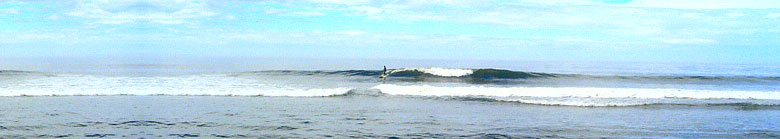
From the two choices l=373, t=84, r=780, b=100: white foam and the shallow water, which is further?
l=373, t=84, r=780, b=100: white foam

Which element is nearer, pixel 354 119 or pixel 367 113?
pixel 354 119

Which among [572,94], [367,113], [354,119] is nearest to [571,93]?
[572,94]

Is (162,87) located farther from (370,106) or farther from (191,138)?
(191,138)

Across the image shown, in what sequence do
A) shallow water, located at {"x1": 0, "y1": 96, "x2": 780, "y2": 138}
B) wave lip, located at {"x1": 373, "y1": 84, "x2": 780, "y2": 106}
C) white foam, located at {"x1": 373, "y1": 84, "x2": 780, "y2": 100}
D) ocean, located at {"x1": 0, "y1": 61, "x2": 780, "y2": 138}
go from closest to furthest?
shallow water, located at {"x1": 0, "y1": 96, "x2": 780, "y2": 138} < ocean, located at {"x1": 0, "y1": 61, "x2": 780, "y2": 138} < wave lip, located at {"x1": 373, "y1": 84, "x2": 780, "y2": 106} < white foam, located at {"x1": 373, "y1": 84, "x2": 780, "y2": 100}

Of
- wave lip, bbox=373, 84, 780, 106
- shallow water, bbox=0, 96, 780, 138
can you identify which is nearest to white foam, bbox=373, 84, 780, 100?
wave lip, bbox=373, 84, 780, 106

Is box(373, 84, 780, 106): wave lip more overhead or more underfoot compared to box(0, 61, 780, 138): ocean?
more overhead

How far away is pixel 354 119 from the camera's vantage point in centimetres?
1238

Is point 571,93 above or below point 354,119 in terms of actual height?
above

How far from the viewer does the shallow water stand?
10508 millimetres

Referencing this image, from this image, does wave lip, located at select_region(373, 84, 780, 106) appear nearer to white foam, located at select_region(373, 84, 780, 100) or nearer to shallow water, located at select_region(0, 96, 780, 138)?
white foam, located at select_region(373, 84, 780, 100)

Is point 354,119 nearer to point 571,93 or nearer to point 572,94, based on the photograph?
point 572,94

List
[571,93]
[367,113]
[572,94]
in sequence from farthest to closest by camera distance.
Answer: [571,93] → [572,94] → [367,113]

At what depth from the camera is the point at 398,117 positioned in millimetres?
12797

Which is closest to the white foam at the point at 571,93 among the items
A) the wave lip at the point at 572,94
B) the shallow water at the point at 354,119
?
the wave lip at the point at 572,94
